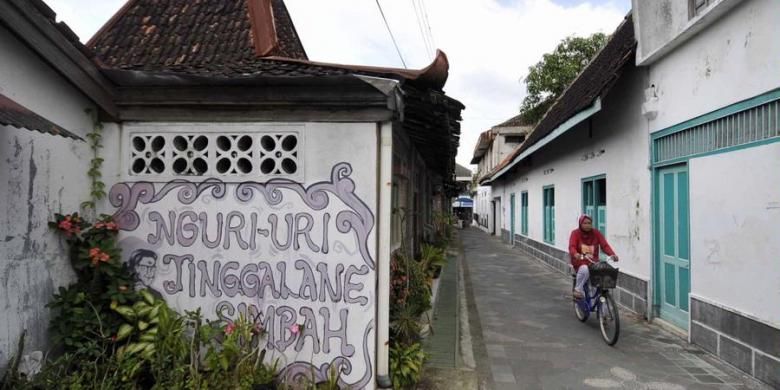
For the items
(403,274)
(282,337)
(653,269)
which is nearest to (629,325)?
(653,269)

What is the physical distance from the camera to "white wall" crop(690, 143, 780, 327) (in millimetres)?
4359

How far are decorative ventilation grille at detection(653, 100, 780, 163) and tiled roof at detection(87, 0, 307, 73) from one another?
15.5 ft

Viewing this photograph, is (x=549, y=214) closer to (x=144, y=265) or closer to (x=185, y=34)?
(x=185, y=34)

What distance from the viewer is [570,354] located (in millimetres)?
5504

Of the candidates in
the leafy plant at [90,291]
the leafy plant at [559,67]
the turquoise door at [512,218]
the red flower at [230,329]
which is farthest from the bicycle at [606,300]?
the leafy plant at [559,67]

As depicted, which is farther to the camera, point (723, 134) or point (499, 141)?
point (499, 141)

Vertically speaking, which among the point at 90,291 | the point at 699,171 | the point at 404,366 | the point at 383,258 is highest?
the point at 699,171

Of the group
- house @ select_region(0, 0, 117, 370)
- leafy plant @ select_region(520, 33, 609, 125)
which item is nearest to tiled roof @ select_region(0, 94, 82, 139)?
house @ select_region(0, 0, 117, 370)

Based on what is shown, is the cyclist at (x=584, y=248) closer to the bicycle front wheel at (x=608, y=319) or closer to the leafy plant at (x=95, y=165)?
the bicycle front wheel at (x=608, y=319)

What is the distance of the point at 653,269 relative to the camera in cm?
678

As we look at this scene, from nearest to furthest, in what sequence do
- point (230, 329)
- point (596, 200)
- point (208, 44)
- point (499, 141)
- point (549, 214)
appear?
point (230, 329) → point (208, 44) → point (596, 200) → point (549, 214) → point (499, 141)

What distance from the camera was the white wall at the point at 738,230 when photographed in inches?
172

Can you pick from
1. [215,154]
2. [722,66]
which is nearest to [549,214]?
[722,66]

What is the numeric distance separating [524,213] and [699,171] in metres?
12.5
